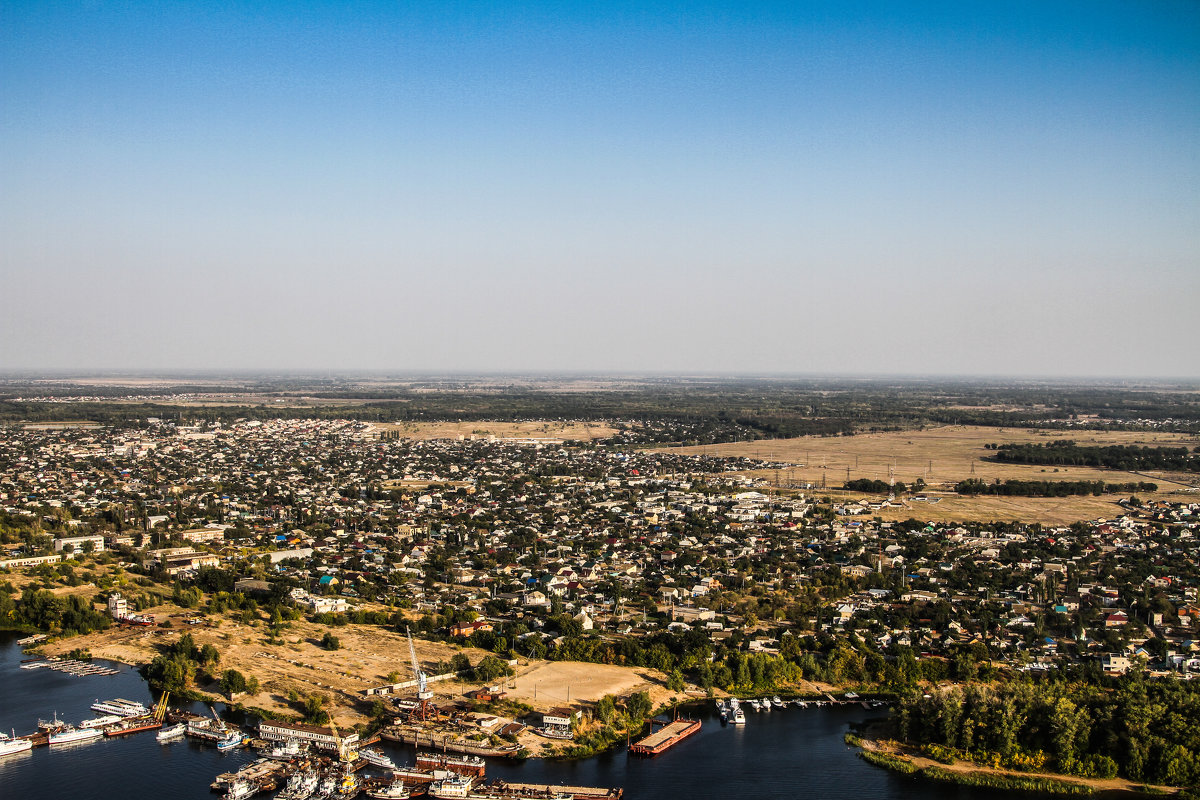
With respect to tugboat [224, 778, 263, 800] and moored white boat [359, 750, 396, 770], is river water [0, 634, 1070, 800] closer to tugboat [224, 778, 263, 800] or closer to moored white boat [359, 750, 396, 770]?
moored white boat [359, 750, 396, 770]

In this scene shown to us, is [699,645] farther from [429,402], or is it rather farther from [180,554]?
[429,402]

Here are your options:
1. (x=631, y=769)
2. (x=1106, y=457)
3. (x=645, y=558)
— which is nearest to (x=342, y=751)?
(x=631, y=769)

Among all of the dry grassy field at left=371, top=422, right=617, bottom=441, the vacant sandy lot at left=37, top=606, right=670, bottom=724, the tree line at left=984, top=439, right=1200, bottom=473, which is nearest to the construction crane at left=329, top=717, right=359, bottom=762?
the vacant sandy lot at left=37, top=606, right=670, bottom=724

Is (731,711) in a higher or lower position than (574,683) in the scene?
lower

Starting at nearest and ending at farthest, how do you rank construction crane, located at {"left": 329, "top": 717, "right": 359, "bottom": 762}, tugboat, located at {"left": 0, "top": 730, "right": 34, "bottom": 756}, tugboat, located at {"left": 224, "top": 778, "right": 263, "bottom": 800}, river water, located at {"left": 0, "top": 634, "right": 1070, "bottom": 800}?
tugboat, located at {"left": 224, "top": 778, "right": 263, "bottom": 800}, river water, located at {"left": 0, "top": 634, "right": 1070, "bottom": 800}, construction crane, located at {"left": 329, "top": 717, "right": 359, "bottom": 762}, tugboat, located at {"left": 0, "top": 730, "right": 34, "bottom": 756}

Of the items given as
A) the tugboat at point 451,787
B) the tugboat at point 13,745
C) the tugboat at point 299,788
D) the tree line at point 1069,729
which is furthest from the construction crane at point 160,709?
the tree line at point 1069,729

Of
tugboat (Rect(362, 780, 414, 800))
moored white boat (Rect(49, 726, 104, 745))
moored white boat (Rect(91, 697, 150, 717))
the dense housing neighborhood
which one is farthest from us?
the dense housing neighborhood

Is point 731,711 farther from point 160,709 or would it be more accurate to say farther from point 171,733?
point 160,709
